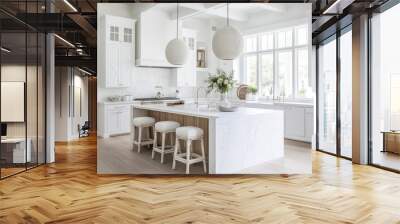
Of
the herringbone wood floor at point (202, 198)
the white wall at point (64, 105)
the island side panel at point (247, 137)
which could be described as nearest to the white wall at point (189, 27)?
the island side panel at point (247, 137)

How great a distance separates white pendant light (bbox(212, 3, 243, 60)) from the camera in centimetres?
409

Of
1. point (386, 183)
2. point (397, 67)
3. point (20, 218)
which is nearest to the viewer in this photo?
point (20, 218)

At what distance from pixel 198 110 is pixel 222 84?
19.6 inches

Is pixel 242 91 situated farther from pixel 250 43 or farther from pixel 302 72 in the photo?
pixel 302 72

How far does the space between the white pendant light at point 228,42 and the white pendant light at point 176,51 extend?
0.54m

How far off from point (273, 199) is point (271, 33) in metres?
2.19

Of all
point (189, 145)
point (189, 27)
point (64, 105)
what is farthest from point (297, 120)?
point (64, 105)

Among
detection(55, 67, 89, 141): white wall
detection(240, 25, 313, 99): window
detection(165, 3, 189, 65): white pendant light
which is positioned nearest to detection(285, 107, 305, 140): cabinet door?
detection(240, 25, 313, 99): window

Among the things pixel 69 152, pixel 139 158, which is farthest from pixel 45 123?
pixel 139 158

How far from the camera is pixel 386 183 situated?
4.38 meters

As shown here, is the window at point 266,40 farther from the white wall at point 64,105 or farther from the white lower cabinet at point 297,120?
the white wall at point 64,105

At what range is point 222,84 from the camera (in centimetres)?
455

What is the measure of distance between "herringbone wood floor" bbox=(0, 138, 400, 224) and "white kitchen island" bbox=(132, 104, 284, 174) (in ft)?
0.82

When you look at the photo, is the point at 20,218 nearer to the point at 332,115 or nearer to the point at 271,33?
the point at 271,33
